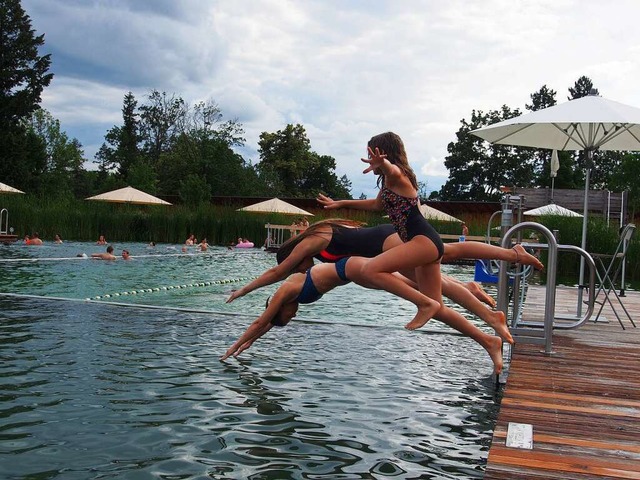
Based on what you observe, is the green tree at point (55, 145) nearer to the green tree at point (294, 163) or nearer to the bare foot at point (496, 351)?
the green tree at point (294, 163)

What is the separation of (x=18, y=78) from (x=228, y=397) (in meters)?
47.4

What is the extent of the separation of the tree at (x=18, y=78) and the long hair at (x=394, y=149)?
143 feet

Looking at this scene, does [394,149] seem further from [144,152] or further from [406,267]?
[144,152]

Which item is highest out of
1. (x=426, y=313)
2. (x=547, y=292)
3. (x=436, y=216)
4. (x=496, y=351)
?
(x=436, y=216)

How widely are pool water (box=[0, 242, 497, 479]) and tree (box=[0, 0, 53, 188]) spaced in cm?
3782

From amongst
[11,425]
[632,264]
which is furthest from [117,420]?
[632,264]

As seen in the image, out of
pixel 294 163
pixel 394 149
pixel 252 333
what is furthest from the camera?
pixel 294 163

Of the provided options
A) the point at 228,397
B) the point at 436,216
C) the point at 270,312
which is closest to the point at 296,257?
the point at 270,312

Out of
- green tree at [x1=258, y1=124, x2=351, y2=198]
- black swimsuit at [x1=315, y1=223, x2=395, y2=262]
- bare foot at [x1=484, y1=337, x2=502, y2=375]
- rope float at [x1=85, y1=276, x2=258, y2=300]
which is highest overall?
green tree at [x1=258, y1=124, x2=351, y2=198]

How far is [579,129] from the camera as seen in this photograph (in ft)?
31.8

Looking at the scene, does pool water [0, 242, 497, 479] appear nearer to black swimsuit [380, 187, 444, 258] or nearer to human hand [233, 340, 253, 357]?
human hand [233, 340, 253, 357]

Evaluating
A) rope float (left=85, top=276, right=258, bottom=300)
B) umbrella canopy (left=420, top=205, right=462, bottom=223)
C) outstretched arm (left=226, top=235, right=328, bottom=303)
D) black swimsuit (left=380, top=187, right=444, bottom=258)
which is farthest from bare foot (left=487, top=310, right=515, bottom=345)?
umbrella canopy (left=420, top=205, right=462, bottom=223)

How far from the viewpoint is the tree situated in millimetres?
44875

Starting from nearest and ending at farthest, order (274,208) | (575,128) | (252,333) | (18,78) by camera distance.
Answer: (252,333) < (575,128) < (274,208) < (18,78)
